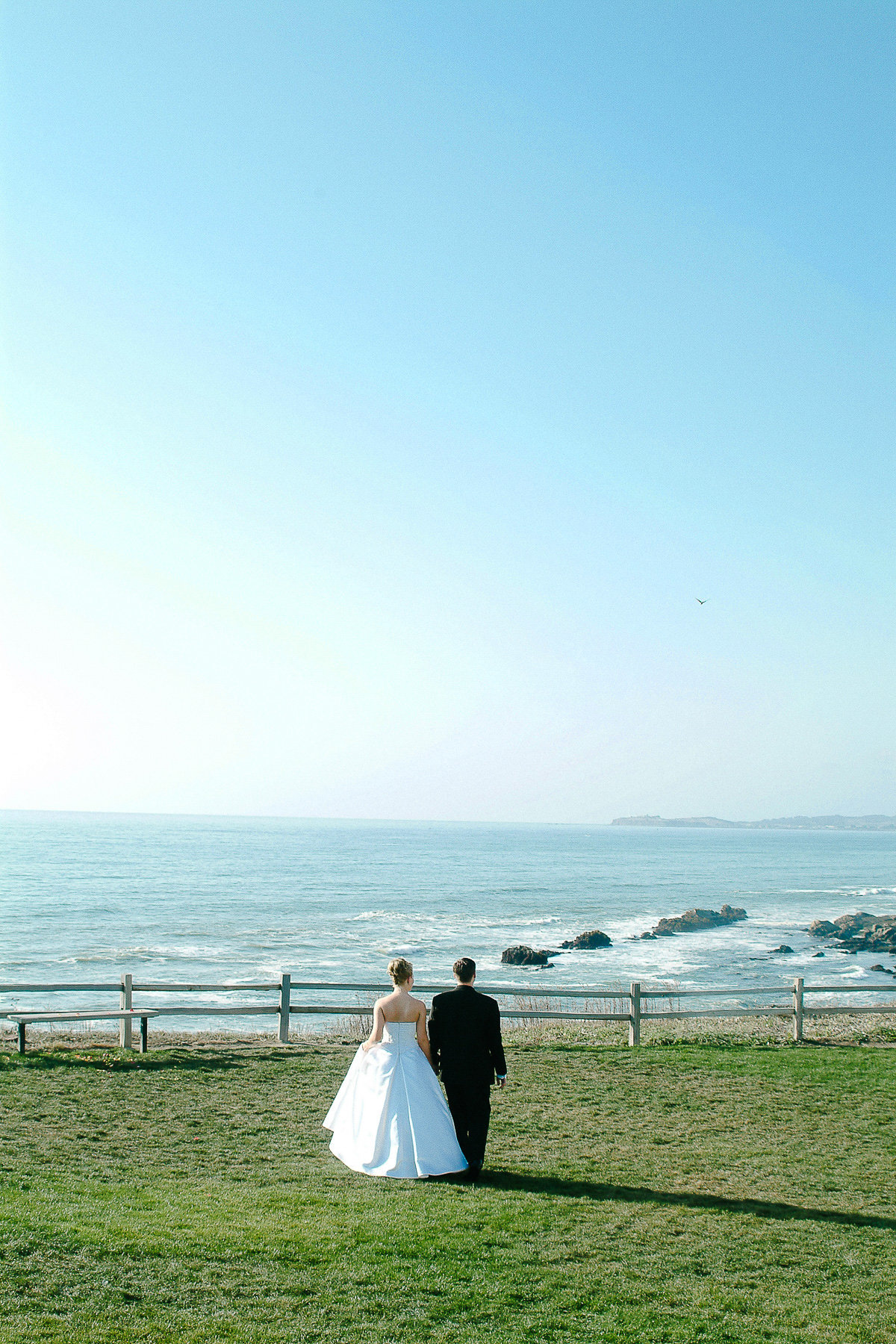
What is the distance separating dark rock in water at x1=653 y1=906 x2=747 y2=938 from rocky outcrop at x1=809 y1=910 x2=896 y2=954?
5.77 meters

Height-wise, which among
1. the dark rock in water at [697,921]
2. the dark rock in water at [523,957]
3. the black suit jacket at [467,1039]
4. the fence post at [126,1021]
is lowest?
the dark rock in water at [697,921]

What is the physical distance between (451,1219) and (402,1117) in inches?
50.1

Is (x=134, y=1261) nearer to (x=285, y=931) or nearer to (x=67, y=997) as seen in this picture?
(x=67, y=997)

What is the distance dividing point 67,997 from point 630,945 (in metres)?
33.4

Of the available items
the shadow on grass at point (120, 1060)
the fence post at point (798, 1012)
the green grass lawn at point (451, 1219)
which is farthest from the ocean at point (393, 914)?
the green grass lawn at point (451, 1219)

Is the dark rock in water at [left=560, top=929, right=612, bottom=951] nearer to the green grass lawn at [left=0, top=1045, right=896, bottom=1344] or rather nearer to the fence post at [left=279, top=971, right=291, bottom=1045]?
the fence post at [left=279, top=971, right=291, bottom=1045]

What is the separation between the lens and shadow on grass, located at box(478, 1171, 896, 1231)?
746cm

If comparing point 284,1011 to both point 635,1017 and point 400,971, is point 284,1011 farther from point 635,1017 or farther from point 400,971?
point 400,971

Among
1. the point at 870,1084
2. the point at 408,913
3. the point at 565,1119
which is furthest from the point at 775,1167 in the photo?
the point at 408,913

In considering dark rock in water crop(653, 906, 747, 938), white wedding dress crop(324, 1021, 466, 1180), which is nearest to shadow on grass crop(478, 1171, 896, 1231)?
white wedding dress crop(324, 1021, 466, 1180)

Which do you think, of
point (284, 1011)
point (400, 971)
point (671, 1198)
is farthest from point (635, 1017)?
point (400, 971)

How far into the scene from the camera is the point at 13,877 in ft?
277

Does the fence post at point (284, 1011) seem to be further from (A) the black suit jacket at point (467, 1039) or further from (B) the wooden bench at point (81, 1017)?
(A) the black suit jacket at point (467, 1039)

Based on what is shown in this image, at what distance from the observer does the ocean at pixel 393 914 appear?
136ft
